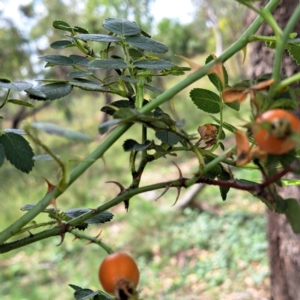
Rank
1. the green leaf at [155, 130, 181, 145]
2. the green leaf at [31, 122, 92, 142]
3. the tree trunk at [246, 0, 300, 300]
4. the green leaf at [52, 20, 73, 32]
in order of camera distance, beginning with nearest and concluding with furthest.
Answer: the green leaf at [31, 122, 92, 142] < the green leaf at [155, 130, 181, 145] < the green leaf at [52, 20, 73, 32] < the tree trunk at [246, 0, 300, 300]

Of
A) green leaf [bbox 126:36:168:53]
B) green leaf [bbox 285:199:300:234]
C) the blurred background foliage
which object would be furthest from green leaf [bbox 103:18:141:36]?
the blurred background foliage

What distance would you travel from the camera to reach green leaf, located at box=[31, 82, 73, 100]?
0.36 meters

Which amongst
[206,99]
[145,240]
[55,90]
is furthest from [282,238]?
[145,240]

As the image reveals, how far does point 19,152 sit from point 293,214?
10.9 inches

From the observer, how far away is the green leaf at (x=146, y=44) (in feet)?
1.38

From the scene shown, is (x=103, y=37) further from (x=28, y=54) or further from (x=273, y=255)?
(x=28, y=54)

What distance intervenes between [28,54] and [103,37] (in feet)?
11.0

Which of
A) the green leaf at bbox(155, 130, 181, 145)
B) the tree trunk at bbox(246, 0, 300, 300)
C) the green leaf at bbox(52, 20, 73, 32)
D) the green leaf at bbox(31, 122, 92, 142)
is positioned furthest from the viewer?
the tree trunk at bbox(246, 0, 300, 300)

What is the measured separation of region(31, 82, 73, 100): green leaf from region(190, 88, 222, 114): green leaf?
0.13 m

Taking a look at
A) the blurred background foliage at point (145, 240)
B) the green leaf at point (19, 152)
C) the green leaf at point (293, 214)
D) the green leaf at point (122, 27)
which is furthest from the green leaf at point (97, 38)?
the blurred background foliage at point (145, 240)

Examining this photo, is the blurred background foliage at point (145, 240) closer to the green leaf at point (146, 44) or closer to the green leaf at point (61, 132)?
the green leaf at point (146, 44)

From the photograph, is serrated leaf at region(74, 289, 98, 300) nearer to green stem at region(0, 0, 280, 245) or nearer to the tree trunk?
green stem at region(0, 0, 280, 245)

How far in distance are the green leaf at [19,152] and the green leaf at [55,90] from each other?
0.23ft

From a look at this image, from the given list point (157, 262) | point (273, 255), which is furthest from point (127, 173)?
point (273, 255)
